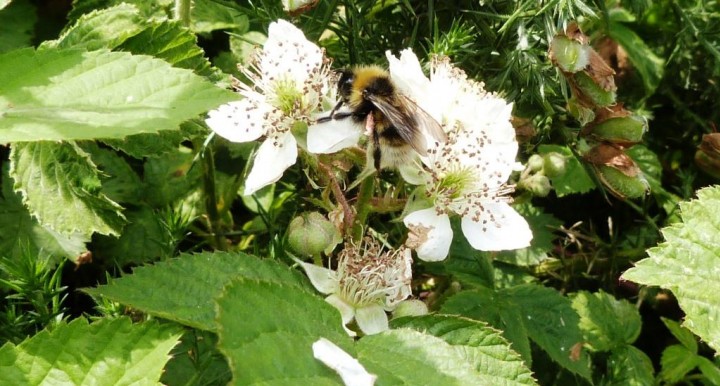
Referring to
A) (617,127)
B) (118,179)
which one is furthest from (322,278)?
(118,179)

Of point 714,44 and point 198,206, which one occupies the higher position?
point 714,44

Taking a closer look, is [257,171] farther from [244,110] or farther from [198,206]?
[198,206]

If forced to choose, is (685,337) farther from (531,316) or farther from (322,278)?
(322,278)

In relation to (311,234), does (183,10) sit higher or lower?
higher

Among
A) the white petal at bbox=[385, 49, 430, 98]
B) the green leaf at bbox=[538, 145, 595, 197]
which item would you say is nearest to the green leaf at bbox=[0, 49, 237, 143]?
the white petal at bbox=[385, 49, 430, 98]

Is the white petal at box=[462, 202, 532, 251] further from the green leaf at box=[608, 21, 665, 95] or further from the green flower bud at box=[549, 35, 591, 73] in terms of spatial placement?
the green leaf at box=[608, 21, 665, 95]

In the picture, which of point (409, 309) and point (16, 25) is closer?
point (409, 309)

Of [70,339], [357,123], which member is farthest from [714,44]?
[70,339]
